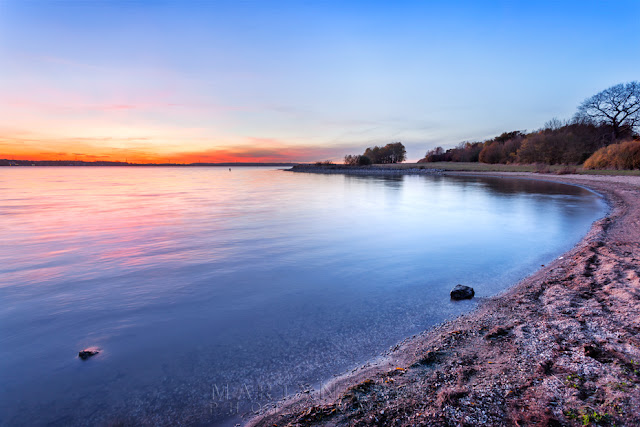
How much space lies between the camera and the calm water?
345 centimetres

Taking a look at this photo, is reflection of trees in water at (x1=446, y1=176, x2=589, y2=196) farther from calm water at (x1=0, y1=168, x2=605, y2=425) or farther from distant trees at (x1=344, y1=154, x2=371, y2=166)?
distant trees at (x1=344, y1=154, x2=371, y2=166)

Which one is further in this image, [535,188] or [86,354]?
[535,188]

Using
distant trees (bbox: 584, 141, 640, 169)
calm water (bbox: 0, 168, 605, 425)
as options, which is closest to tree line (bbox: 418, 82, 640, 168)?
distant trees (bbox: 584, 141, 640, 169)

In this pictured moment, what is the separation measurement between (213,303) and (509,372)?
15.3 ft

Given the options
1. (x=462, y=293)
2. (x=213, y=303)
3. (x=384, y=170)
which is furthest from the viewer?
(x=384, y=170)

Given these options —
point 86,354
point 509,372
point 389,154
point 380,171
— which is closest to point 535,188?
point 509,372

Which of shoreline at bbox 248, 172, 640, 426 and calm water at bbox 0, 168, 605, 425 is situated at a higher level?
shoreline at bbox 248, 172, 640, 426

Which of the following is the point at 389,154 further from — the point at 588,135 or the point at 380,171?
the point at 588,135

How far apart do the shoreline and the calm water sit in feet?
1.38

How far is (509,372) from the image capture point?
3137mm

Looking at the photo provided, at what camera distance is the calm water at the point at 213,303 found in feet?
11.3

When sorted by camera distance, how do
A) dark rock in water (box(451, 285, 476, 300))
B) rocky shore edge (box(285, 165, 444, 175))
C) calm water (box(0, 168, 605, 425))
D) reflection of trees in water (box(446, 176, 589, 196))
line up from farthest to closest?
rocky shore edge (box(285, 165, 444, 175)), reflection of trees in water (box(446, 176, 589, 196)), dark rock in water (box(451, 285, 476, 300)), calm water (box(0, 168, 605, 425))

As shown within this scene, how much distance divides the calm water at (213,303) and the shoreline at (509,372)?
0.42 metres

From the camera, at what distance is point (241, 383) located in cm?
351
